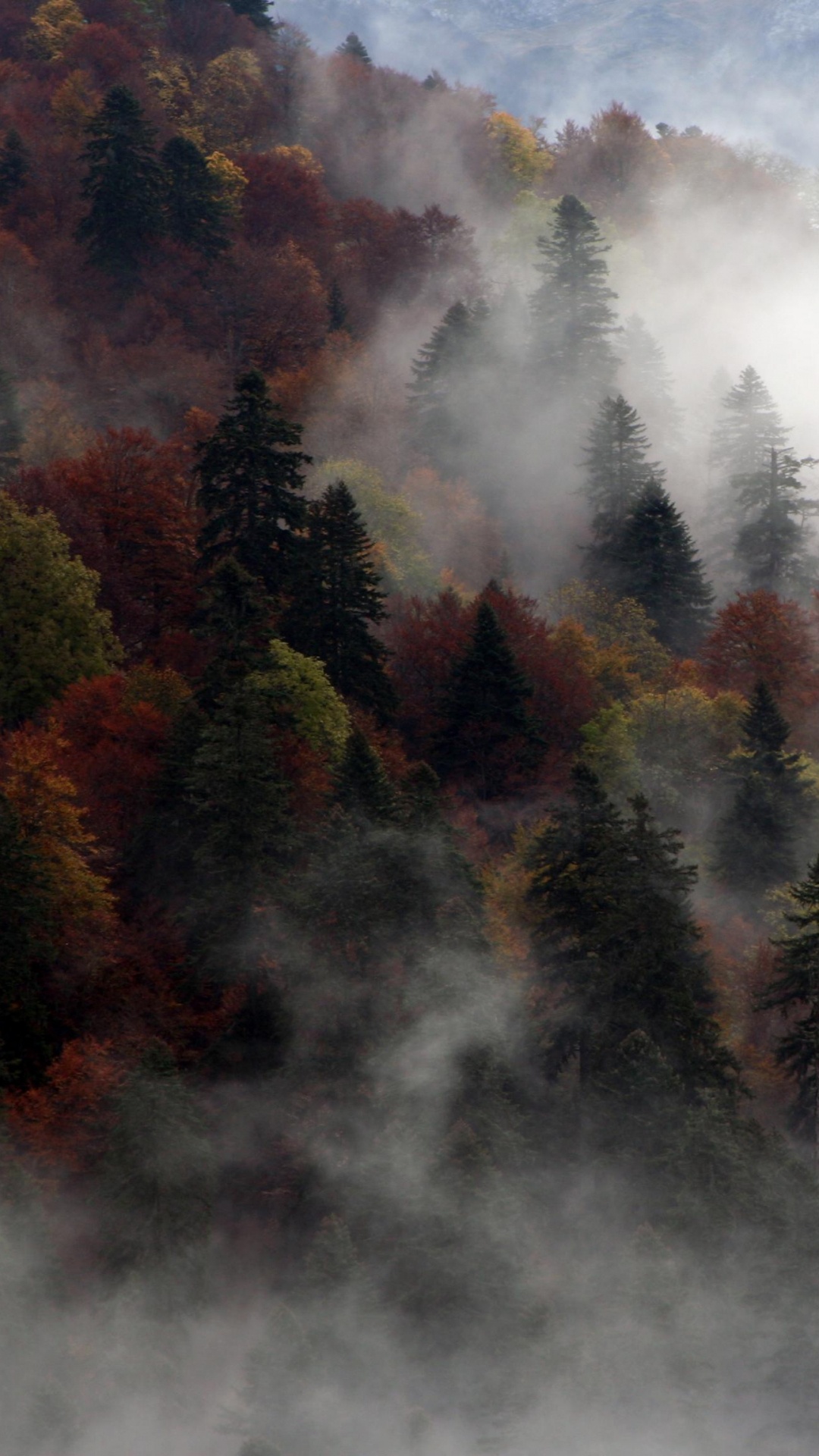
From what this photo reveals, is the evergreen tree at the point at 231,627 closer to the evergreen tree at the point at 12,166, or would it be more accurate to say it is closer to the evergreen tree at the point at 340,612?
the evergreen tree at the point at 340,612

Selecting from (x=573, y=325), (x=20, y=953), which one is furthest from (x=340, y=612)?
(x=573, y=325)

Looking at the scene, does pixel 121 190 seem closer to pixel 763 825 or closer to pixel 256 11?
pixel 763 825

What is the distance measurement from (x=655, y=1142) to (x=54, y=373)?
55.5 m

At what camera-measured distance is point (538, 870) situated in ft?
135

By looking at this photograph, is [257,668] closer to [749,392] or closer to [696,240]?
[749,392]

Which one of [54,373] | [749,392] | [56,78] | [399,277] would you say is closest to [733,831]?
[749,392]

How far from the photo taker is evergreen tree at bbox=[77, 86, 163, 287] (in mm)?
79375

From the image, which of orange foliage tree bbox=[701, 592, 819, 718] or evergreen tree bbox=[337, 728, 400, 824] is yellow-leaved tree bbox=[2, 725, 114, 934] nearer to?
evergreen tree bbox=[337, 728, 400, 824]

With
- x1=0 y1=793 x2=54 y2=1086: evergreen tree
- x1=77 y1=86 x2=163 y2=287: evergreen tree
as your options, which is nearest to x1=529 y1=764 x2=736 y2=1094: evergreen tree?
x1=0 y1=793 x2=54 y2=1086: evergreen tree

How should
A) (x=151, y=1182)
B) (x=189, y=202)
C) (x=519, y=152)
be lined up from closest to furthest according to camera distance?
(x=151, y=1182) → (x=189, y=202) → (x=519, y=152)

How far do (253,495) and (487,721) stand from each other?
11567mm

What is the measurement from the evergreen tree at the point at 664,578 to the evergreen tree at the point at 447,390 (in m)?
16.2

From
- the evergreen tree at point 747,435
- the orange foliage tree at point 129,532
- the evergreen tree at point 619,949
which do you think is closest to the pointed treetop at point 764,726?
the evergreen tree at point 619,949

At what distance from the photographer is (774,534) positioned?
72.8 metres
